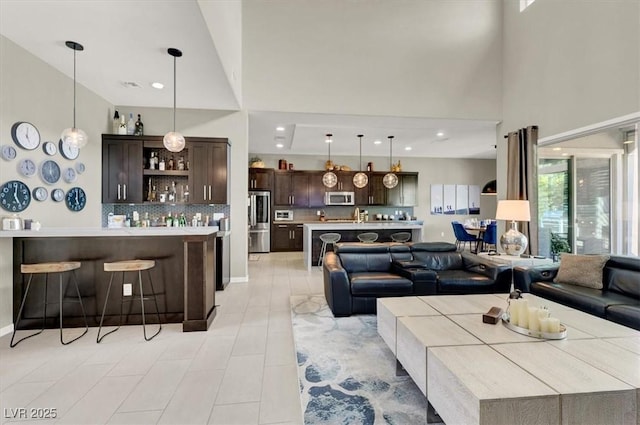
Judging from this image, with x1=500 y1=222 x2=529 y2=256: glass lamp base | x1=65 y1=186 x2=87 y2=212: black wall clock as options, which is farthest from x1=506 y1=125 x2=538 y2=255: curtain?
x1=65 y1=186 x2=87 y2=212: black wall clock

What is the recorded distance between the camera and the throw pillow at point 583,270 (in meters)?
3.38

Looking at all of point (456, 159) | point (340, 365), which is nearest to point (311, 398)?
point (340, 365)

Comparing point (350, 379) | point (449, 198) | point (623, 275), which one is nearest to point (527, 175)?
point (623, 275)

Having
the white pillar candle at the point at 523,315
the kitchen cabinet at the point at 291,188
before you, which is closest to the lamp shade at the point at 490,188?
the kitchen cabinet at the point at 291,188

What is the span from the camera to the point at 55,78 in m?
3.88

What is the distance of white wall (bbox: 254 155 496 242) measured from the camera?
10188 mm

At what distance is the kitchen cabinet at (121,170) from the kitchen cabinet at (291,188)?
4.40 metres

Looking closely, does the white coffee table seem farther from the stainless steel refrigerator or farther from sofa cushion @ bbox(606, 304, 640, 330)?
the stainless steel refrigerator

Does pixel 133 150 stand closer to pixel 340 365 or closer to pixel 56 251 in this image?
pixel 56 251

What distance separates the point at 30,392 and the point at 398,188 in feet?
29.5

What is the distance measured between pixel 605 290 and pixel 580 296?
19.0 inches

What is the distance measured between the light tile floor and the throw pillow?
10.7 ft

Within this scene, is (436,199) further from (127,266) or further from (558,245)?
(127,266)

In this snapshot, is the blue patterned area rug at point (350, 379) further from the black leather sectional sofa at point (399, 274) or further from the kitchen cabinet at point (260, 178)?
the kitchen cabinet at point (260, 178)
